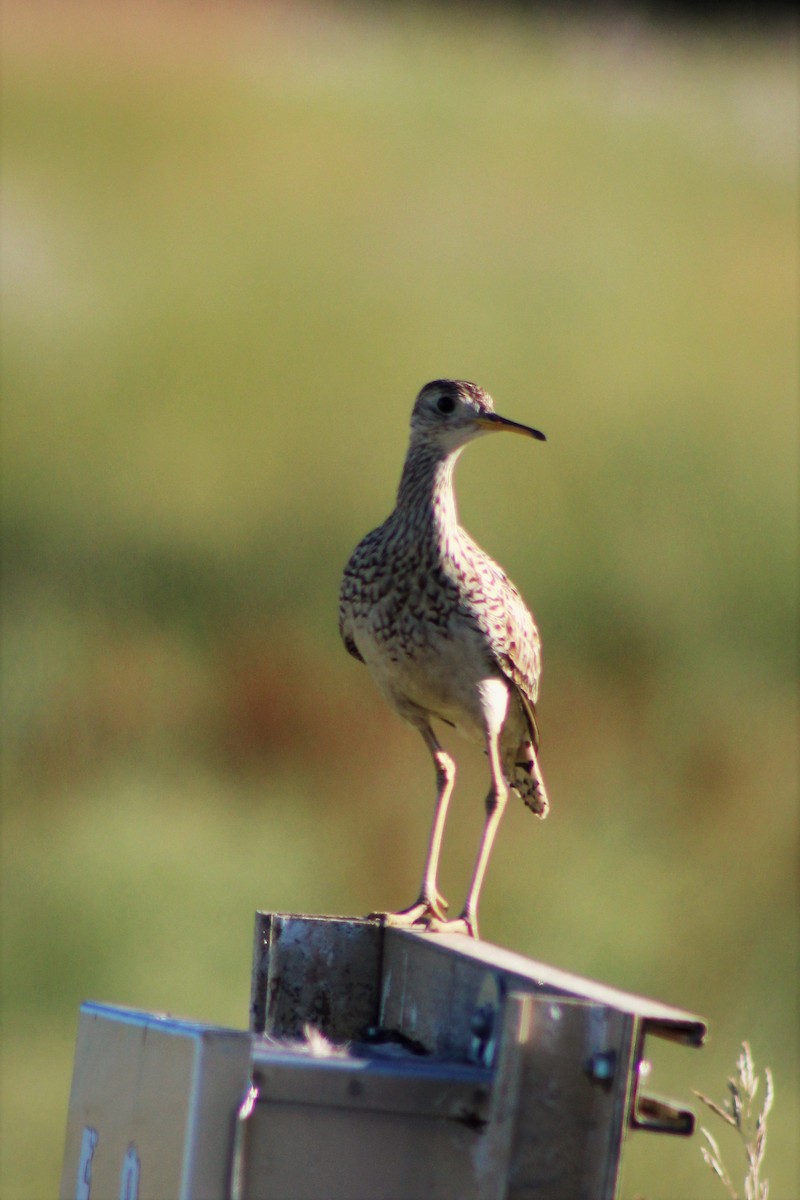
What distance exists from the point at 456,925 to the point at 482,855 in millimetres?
689

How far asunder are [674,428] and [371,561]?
11.5 m

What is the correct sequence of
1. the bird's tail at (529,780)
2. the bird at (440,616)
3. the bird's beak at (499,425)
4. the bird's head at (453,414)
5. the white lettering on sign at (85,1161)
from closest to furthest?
the white lettering on sign at (85,1161) → the bird at (440,616) → the bird's beak at (499,425) → the bird's head at (453,414) → the bird's tail at (529,780)

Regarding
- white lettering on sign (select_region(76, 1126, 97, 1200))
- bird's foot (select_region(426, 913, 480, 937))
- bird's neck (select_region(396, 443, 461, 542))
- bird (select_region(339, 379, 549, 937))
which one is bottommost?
white lettering on sign (select_region(76, 1126, 97, 1200))

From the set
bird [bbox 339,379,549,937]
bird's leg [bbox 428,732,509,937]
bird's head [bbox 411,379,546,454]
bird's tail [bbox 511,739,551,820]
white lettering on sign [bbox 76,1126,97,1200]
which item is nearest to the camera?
white lettering on sign [bbox 76,1126,97,1200]

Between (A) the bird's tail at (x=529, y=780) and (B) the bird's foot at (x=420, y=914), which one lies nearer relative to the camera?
(B) the bird's foot at (x=420, y=914)

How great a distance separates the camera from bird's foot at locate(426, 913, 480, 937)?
209 inches

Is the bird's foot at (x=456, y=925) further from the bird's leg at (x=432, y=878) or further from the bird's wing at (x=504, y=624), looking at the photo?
the bird's wing at (x=504, y=624)

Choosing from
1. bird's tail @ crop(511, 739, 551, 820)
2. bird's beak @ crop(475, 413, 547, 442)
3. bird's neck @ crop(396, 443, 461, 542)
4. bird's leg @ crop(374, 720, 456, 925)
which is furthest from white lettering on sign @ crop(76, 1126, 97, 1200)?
bird's tail @ crop(511, 739, 551, 820)

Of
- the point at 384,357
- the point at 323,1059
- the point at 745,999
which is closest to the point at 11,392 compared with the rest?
the point at 384,357

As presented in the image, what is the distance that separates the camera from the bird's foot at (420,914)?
17.7 feet

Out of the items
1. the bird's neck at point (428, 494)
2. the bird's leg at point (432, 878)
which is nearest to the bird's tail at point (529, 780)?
the bird's leg at point (432, 878)

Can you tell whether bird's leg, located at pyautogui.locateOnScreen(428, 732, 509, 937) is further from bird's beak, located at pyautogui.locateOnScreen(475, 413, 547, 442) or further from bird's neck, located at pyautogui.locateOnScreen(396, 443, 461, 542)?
bird's beak, located at pyautogui.locateOnScreen(475, 413, 547, 442)

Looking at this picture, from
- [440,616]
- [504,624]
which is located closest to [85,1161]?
[440,616]

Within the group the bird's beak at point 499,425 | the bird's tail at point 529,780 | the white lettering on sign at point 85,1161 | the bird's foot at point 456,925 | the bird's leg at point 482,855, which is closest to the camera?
the white lettering on sign at point 85,1161
